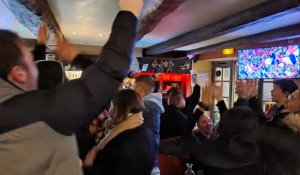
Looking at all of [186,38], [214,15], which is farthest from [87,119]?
[186,38]

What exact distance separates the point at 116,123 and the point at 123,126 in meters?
0.06

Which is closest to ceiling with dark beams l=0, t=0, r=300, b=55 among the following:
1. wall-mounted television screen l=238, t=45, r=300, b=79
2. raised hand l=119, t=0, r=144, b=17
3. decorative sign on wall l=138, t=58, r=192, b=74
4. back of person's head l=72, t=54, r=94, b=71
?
wall-mounted television screen l=238, t=45, r=300, b=79

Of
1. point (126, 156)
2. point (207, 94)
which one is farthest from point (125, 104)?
point (207, 94)

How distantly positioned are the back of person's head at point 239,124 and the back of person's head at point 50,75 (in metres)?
0.99

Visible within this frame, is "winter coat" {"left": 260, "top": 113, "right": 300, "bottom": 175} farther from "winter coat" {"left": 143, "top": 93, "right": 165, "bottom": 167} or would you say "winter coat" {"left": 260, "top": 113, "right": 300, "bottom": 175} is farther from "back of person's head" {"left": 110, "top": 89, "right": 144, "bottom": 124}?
"winter coat" {"left": 143, "top": 93, "right": 165, "bottom": 167}

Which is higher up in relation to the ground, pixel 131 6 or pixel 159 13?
pixel 159 13

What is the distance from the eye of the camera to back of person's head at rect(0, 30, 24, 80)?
0.99 metres

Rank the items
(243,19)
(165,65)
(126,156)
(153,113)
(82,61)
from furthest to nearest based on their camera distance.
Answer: (165,65) < (243,19) < (153,113) < (126,156) < (82,61)

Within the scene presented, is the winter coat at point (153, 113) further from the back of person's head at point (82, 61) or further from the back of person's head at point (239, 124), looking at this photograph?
the back of person's head at point (82, 61)

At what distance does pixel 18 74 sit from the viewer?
1009mm

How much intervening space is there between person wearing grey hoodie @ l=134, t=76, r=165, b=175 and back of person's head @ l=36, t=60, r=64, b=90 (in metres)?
1.41

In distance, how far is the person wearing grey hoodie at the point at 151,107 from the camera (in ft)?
10.1

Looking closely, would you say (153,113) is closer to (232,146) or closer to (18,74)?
(232,146)

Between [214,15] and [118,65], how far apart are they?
4.86 m
